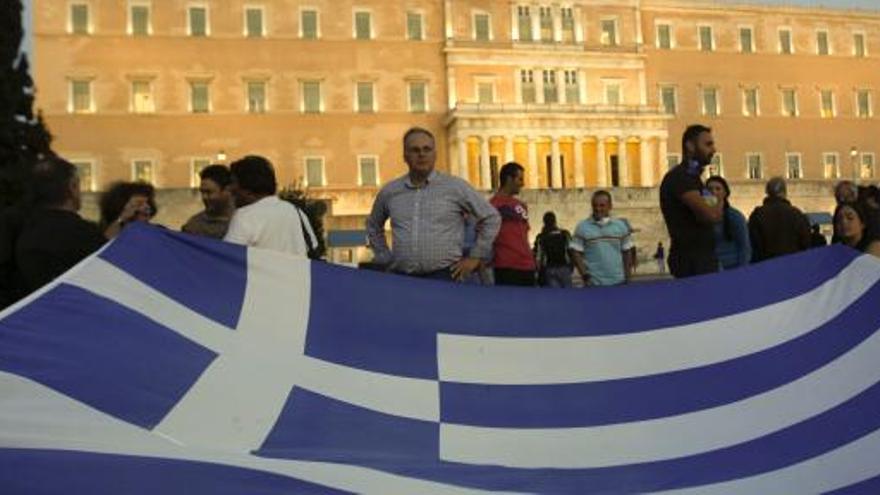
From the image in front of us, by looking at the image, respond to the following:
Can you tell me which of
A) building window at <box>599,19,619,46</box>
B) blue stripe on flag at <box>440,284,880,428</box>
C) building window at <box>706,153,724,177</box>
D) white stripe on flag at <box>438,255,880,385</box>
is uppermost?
building window at <box>599,19,619,46</box>

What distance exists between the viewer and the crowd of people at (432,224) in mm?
3922

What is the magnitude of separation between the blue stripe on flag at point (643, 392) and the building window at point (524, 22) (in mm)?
41224

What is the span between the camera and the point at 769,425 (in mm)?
3162

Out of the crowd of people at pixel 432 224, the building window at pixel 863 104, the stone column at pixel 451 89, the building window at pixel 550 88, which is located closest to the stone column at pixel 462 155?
the stone column at pixel 451 89

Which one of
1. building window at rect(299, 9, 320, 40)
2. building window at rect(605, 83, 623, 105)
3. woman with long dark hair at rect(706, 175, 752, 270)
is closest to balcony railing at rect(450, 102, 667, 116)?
building window at rect(605, 83, 623, 105)

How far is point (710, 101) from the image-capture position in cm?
4766

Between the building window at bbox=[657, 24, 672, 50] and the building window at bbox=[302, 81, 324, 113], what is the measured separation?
17.6m

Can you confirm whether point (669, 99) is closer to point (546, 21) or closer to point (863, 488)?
point (546, 21)

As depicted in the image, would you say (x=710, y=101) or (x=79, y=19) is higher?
(x=79, y=19)

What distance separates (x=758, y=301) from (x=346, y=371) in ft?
5.64

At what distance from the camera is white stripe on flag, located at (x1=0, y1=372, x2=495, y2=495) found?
2459 mm

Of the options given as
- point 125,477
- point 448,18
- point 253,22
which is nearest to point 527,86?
point 448,18

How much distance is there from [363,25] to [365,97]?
11.2 feet

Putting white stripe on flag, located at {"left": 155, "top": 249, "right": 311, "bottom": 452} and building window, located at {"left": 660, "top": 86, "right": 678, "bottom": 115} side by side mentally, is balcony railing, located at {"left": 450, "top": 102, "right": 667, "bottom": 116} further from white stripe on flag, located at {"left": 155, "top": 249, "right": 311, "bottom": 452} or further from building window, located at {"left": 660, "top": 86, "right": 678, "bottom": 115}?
white stripe on flag, located at {"left": 155, "top": 249, "right": 311, "bottom": 452}
